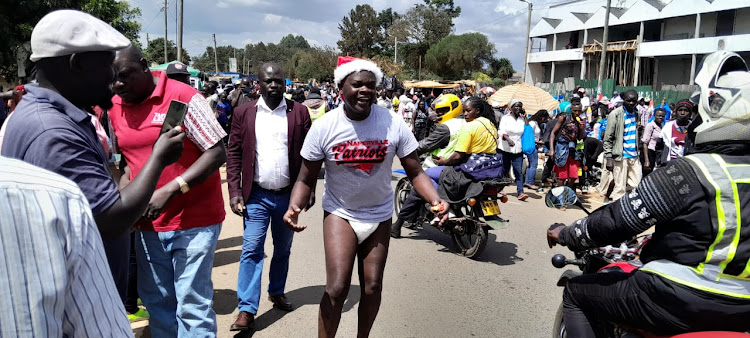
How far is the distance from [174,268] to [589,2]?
170 ft

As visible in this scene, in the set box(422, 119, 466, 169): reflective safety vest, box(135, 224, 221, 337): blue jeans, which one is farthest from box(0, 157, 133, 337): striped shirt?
box(422, 119, 466, 169): reflective safety vest

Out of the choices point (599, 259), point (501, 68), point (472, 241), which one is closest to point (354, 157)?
point (599, 259)

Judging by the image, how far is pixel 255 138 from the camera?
3.97m

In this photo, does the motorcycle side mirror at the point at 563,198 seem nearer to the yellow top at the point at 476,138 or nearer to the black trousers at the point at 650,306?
the black trousers at the point at 650,306

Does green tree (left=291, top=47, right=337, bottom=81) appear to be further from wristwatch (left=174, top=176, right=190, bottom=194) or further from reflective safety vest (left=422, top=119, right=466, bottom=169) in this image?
wristwatch (left=174, top=176, right=190, bottom=194)

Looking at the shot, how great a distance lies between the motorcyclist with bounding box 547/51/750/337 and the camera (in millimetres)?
2039

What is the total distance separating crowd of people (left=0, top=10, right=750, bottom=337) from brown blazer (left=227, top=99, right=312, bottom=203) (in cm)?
1

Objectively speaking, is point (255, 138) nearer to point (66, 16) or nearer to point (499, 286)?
point (66, 16)

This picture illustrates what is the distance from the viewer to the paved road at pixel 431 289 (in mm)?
4047

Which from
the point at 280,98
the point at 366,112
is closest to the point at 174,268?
the point at 366,112

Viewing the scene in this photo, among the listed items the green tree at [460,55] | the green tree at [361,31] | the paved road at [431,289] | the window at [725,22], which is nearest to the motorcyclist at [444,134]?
the paved road at [431,289]

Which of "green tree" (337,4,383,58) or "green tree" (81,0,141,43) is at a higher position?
"green tree" (337,4,383,58)

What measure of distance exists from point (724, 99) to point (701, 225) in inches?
22.4

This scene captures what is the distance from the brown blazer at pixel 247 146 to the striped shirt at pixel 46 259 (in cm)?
295
